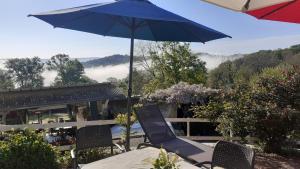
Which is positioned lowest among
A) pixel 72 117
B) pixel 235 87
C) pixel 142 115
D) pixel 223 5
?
pixel 72 117

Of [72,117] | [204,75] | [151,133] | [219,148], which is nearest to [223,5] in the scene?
[219,148]

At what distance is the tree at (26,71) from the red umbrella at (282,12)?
318 ft

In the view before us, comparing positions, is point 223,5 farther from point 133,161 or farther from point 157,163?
point 133,161

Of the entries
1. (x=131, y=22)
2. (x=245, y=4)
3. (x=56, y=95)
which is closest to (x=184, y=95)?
(x=131, y=22)

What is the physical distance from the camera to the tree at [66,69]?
338 feet

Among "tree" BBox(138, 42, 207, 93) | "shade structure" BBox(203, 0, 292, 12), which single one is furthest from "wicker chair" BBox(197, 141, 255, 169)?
"tree" BBox(138, 42, 207, 93)

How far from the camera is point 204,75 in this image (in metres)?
35.0

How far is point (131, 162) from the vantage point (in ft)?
11.5

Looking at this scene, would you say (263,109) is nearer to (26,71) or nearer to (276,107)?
(276,107)

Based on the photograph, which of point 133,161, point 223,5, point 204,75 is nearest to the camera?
point 223,5

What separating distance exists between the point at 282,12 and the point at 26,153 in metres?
3.08

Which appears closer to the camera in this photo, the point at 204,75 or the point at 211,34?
the point at 211,34

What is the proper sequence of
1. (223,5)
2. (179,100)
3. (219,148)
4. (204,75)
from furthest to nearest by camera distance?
(204,75), (179,100), (219,148), (223,5)

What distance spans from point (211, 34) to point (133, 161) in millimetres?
2148
